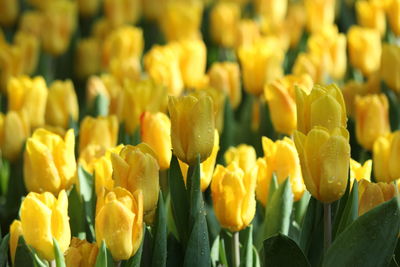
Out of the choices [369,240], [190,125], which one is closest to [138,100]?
[190,125]

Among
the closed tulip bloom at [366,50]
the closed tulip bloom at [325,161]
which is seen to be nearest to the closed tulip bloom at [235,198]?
the closed tulip bloom at [325,161]

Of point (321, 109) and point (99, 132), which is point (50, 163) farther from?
point (321, 109)

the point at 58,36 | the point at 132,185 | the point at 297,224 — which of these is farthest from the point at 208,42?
the point at 132,185

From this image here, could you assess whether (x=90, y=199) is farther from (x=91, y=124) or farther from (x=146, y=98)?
(x=146, y=98)

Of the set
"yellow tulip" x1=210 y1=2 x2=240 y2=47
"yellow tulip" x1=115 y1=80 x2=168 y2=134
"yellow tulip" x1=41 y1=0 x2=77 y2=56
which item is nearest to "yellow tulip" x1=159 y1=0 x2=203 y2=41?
"yellow tulip" x1=210 y1=2 x2=240 y2=47

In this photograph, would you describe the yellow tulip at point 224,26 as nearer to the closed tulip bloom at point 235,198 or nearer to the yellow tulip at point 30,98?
the yellow tulip at point 30,98

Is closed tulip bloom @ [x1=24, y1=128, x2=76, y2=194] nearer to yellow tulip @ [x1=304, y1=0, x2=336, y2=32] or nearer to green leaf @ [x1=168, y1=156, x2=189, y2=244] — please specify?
green leaf @ [x1=168, y1=156, x2=189, y2=244]
